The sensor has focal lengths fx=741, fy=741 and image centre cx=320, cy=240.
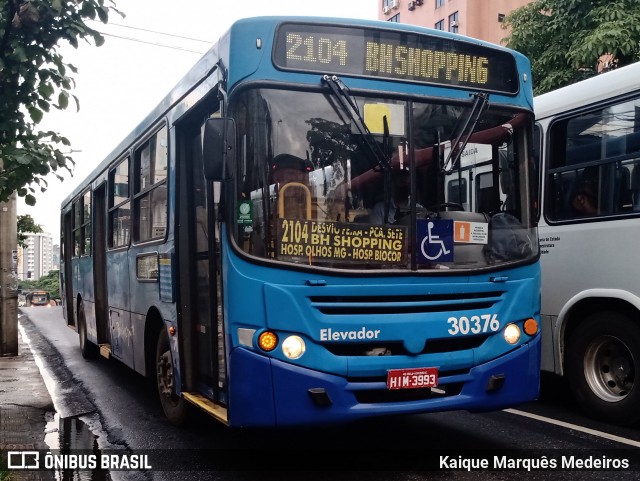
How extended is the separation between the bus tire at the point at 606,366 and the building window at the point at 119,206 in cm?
478

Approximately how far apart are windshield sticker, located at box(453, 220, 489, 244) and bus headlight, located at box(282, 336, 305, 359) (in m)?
1.37

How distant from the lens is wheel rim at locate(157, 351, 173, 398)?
669 centimetres

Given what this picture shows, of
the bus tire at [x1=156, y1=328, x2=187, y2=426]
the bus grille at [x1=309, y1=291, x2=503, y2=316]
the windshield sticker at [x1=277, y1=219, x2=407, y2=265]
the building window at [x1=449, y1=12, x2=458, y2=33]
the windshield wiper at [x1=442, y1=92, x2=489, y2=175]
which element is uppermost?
the building window at [x1=449, y1=12, x2=458, y2=33]

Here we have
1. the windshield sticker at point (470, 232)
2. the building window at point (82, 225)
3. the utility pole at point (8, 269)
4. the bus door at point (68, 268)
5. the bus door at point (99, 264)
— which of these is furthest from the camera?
the bus door at point (68, 268)

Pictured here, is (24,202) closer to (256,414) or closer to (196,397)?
(196,397)

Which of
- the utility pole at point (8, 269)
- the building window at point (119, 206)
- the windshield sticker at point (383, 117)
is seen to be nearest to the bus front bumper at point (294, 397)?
the windshield sticker at point (383, 117)

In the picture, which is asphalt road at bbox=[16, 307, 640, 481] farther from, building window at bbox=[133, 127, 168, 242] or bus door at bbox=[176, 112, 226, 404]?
building window at bbox=[133, 127, 168, 242]

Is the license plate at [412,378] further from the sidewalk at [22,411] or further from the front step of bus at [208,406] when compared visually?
the sidewalk at [22,411]

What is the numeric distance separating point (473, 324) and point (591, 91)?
295 cm

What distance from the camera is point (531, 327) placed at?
5.44 m

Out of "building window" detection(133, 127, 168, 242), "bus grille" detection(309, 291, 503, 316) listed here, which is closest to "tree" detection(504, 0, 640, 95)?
"building window" detection(133, 127, 168, 242)

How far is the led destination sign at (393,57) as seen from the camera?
505 cm

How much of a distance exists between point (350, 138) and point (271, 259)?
3.23ft

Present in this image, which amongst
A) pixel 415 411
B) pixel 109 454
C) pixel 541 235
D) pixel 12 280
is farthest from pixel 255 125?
pixel 12 280
